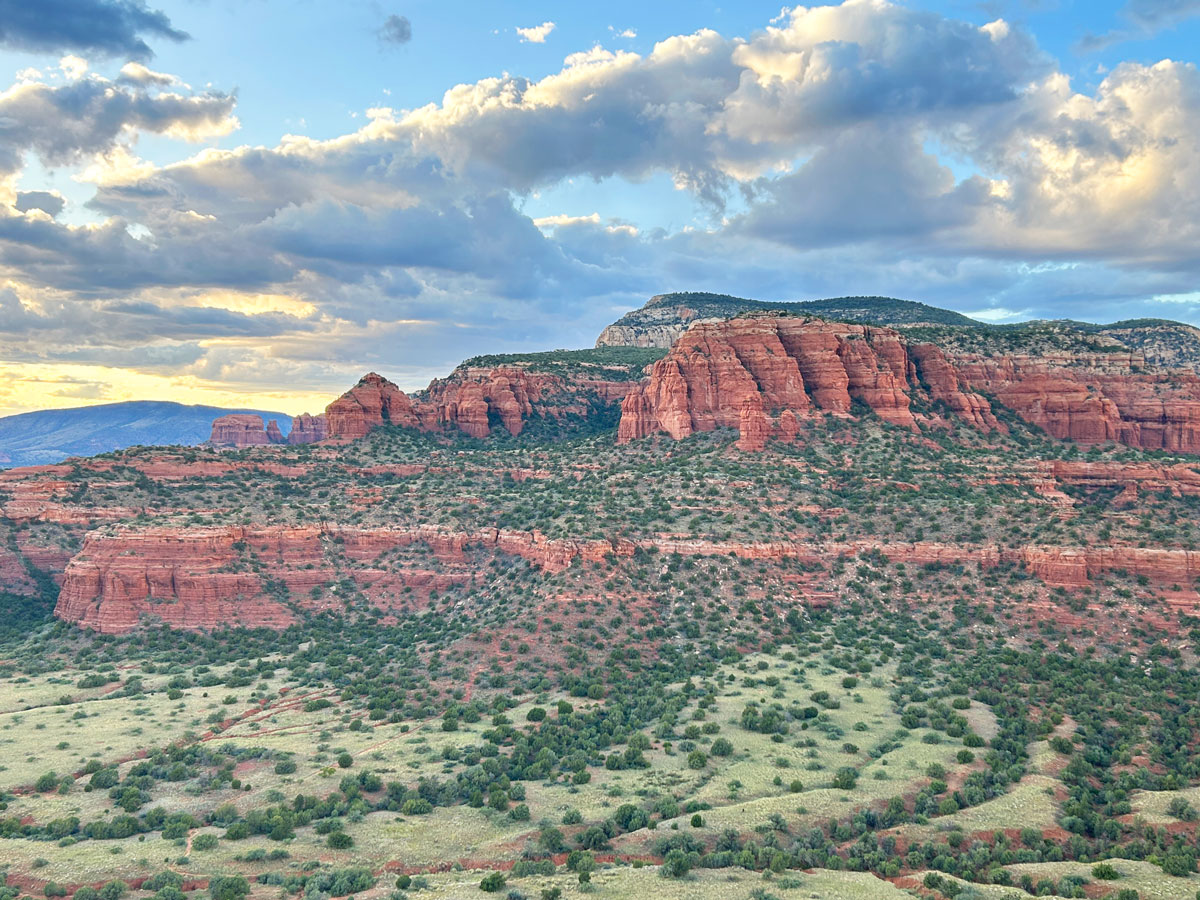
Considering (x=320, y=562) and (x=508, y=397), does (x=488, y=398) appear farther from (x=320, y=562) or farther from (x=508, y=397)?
(x=320, y=562)

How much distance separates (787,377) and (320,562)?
65378 mm

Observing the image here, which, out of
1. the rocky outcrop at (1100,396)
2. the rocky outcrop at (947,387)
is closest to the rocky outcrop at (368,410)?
the rocky outcrop at (947,387)

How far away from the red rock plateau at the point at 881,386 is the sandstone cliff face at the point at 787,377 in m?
0.14

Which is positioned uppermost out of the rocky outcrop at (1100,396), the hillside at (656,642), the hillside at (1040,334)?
the hillside at (1040,334)

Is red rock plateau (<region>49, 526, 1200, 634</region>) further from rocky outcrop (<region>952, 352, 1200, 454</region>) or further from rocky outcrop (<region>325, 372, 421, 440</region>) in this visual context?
rocky outcrop (<region>952, 352, 1200, 454</region>)

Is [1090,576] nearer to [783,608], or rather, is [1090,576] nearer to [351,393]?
[783,608]

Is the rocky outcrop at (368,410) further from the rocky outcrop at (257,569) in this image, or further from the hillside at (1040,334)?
the hillside at (1040,334)

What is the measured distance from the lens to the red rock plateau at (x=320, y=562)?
7669cm

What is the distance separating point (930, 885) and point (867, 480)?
190ft

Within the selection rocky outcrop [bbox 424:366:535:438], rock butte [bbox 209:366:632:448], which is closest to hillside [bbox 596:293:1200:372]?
rock butte [bbox 209:366:632:448]

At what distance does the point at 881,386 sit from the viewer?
100375 millimetres

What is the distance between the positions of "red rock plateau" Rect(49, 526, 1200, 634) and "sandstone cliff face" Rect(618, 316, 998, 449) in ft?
81.1

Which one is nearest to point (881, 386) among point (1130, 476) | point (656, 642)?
point (1130, 476)

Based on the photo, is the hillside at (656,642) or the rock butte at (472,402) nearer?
the hillside at (656,642)
